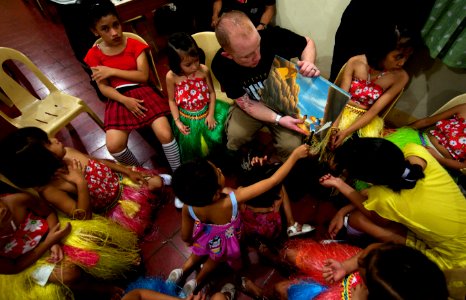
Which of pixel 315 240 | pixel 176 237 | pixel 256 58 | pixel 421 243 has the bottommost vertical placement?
pixel 176 237

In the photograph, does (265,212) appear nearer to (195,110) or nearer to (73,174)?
(195,110)

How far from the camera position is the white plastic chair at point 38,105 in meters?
2.13

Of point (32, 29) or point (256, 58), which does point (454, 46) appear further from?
point (32, 29)

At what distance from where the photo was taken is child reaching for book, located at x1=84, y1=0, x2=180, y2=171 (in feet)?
6.68

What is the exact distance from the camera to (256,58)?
1.58 meters

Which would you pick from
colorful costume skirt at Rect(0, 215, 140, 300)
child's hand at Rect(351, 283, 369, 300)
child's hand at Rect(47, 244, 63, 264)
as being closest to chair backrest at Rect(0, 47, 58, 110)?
colorful costume skirt at Rect(0, 215, 140, 300)

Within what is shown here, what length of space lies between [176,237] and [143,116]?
39.1 inches

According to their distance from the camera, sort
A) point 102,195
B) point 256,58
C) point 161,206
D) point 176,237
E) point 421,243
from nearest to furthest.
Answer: point 421,243 < point 256,58 < point 102,195 < point 176,237 < point 161,206

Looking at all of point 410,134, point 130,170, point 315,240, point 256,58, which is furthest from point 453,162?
point 130,170

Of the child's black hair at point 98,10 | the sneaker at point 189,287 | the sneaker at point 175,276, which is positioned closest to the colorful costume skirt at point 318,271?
the sneaker at point 189,287

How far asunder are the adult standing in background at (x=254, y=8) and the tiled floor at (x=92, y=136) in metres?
1.14

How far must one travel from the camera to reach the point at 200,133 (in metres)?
2.10

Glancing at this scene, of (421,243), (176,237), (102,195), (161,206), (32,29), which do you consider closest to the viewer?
(421,243)

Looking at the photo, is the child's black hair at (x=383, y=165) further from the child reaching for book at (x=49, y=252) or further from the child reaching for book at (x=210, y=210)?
the child reaching for book at (x=49, y=252)
